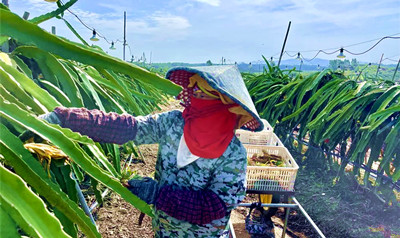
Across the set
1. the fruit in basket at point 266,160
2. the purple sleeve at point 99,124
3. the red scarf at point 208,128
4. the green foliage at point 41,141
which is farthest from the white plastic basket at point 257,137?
the green foliage at point 41,141

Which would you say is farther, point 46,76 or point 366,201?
point 366,201

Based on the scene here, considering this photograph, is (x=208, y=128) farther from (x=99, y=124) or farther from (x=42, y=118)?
(x=42, y=118)

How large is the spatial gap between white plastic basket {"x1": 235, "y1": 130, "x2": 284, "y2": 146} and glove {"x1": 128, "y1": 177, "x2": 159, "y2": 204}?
1202 millimetres

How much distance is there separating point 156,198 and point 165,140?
0.23 m

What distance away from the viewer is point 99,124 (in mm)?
844

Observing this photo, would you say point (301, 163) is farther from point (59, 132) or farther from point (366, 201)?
point (59, 132)

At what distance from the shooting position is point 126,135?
0.95 metres

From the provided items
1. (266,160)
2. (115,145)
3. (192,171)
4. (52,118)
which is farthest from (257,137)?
(52,118)

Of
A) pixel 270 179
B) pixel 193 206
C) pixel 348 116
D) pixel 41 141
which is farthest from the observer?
pixel 348 116

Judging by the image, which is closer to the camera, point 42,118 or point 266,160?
point 42,118

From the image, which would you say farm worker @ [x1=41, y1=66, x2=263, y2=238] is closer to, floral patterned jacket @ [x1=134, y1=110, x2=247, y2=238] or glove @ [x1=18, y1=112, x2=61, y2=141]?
floral patterned jacket @ [x1=134, y1=110, x2=247, y2=238]

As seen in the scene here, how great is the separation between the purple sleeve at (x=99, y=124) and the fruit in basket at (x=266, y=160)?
3.47 feet

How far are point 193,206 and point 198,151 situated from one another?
0.63 ft

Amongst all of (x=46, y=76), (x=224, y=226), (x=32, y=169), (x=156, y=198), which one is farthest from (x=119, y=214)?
(x=32, y=169)
